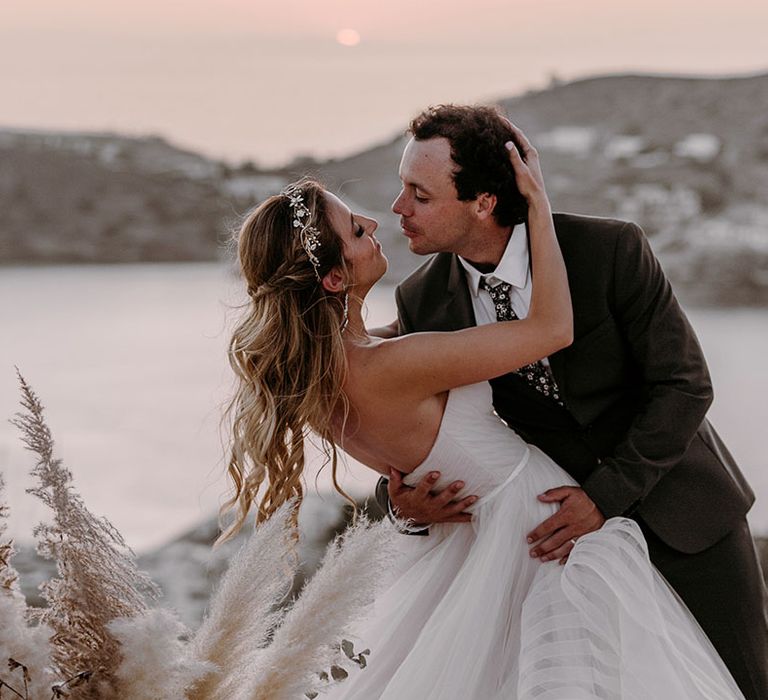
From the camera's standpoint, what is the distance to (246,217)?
183 centimetres

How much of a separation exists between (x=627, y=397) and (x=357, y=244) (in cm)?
57

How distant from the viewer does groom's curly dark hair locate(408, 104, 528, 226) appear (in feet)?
6.12

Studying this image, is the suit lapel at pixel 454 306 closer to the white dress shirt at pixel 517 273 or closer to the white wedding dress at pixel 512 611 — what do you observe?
the white dress shirt at pixel 517 273

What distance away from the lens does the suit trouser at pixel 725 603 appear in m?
1.93

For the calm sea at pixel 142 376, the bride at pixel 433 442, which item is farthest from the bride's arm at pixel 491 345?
the calm sea at pixel 142 376

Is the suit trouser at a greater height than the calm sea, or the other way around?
the suit trouser

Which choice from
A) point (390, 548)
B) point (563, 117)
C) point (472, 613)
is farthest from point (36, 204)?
point (390, 548)

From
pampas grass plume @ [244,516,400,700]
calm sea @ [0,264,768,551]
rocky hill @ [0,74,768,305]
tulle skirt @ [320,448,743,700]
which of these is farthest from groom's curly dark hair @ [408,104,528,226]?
calm sea @ [0,264,768,551]

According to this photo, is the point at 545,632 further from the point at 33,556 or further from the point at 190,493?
the point at 190,493

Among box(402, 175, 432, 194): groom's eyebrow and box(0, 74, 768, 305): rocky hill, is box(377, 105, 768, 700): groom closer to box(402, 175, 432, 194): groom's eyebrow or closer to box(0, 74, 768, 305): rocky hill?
box(402, 175, 432, 194): groom's eyebrow

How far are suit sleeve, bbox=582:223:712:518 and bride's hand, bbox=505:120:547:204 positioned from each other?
184 mm

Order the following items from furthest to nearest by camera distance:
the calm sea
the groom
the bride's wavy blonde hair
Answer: the calm sea < the groom < the bride's wavy blonde hair

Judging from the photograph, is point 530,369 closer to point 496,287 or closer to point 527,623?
point 496,287

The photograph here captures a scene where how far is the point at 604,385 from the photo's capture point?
192 centimetres
